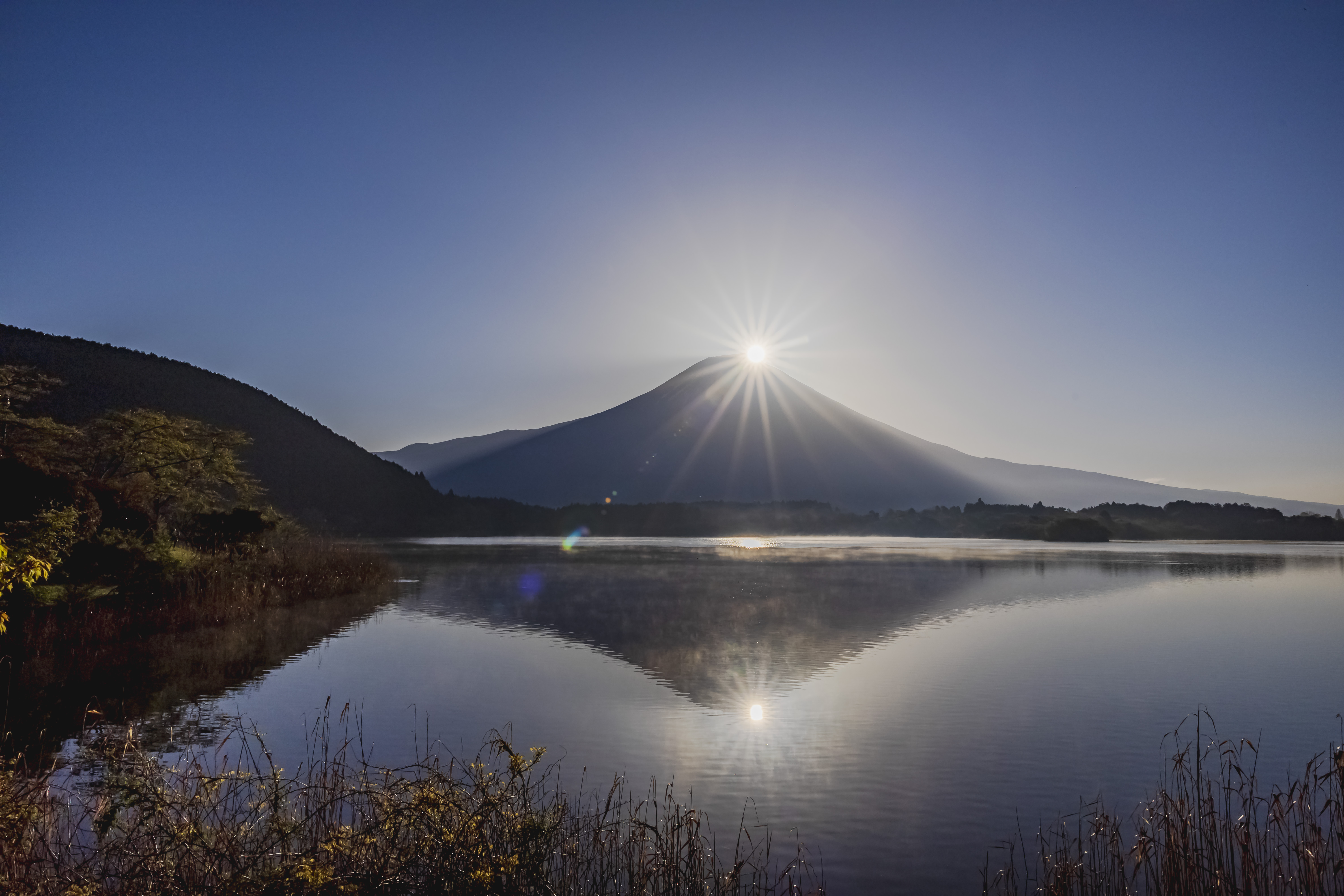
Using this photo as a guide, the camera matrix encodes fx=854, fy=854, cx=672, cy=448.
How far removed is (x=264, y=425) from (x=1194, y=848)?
96436mm

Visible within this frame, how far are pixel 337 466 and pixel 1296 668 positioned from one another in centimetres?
9765

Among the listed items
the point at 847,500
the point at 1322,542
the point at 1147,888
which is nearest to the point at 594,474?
the point at 847,500

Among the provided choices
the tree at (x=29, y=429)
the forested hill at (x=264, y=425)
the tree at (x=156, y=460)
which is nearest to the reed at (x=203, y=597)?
the tree at (x=156, y=460)

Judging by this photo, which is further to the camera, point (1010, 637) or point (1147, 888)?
point (1010, 637)

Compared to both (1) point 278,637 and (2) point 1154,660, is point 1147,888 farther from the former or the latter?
(1) point 278,637

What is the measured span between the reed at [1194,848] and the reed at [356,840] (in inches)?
68.8

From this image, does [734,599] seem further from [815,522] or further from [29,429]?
[815,522]

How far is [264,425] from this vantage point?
3558 inches

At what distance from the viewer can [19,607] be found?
13656 millimetres

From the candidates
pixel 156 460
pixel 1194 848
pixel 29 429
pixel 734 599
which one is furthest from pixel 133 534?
pixel 1194 848

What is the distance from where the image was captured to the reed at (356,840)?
15.1 feet

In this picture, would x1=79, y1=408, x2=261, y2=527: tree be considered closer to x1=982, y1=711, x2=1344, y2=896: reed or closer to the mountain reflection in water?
the mountain reflection in water

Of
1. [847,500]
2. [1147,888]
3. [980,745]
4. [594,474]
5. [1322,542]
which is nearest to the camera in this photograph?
[1147,888]

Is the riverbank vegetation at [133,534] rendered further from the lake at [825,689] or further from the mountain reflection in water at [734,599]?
the mountain reflection in water at [734,599]
